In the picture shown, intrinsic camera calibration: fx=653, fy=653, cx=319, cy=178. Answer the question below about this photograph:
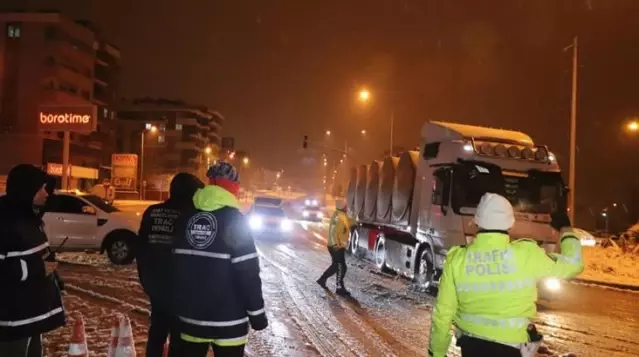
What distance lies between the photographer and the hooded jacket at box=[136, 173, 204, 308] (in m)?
5.11

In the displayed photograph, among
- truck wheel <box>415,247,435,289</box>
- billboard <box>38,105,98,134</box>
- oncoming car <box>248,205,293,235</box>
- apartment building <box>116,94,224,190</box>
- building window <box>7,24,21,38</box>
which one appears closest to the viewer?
truck wheel <box>415,247,435,289</box>

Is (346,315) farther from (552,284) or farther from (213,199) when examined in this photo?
(213,199)

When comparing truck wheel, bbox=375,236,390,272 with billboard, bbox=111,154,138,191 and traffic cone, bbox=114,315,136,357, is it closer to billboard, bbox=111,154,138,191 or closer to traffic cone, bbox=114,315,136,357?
traffic cone, bbox=114,315,136,357

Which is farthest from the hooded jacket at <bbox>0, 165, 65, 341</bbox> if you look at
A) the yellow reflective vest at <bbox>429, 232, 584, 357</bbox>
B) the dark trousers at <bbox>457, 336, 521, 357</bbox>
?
the dark trousers at <bbox>457, 336, 521, 357</bbox>

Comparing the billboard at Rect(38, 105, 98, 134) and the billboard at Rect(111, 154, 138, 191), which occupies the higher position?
the billboard at Rect(38, 105, 98, 134)

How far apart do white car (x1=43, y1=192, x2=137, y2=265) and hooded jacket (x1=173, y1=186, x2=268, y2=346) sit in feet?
42.9

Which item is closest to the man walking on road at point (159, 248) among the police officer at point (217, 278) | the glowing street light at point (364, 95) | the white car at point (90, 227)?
the police officer at point (217, 278)

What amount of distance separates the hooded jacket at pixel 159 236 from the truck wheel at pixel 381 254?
1204 centimetres

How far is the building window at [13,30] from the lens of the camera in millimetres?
63938

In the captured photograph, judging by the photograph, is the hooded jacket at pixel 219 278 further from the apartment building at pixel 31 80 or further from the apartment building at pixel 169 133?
the apartment building at pixel 169 133

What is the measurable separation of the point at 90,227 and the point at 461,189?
9367 millimetres

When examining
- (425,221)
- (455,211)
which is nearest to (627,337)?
(455,211)

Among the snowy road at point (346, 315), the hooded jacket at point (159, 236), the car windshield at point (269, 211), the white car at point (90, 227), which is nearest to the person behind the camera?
the hooded jacket at point (159, 236)

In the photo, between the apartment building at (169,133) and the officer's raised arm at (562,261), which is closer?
the officer's raised arm at (562,261)
